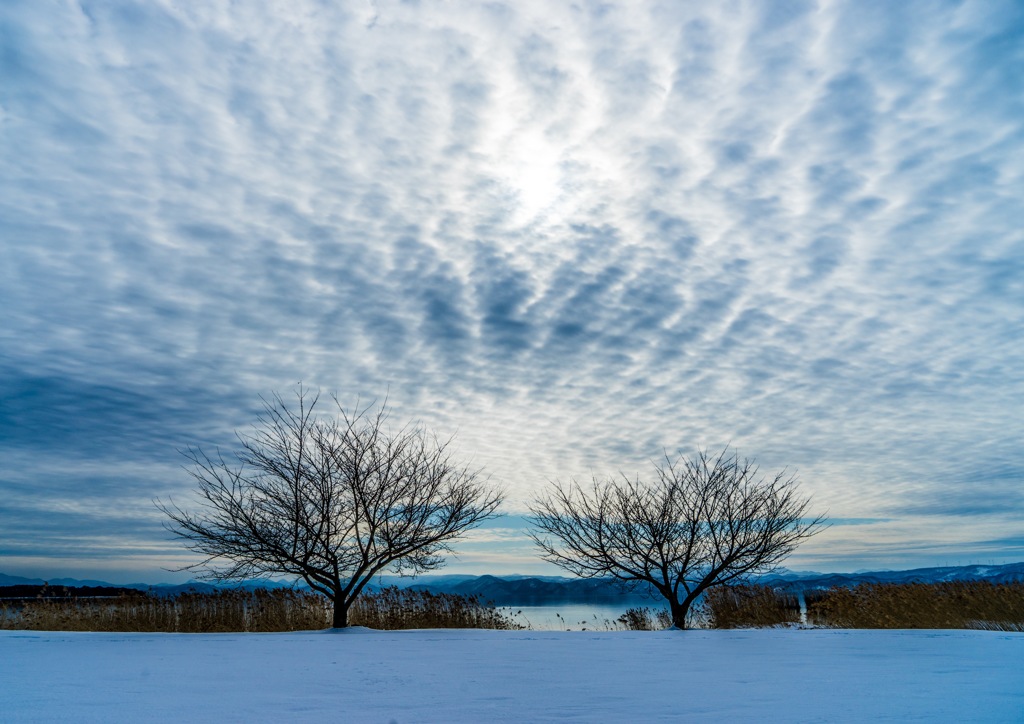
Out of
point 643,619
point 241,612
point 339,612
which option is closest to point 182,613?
point 241,612

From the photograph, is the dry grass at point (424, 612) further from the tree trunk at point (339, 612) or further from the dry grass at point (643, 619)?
the dry grass at point (643, 619)

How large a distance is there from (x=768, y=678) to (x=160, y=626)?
14.0 m

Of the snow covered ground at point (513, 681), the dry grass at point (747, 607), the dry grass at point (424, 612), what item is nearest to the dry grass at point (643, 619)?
the dry grass at point (747, 607)

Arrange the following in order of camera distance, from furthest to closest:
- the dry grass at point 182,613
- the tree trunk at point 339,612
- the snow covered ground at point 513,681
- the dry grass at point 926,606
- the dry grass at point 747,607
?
the dry grass at point 747,607
the dry grass at point 182,613
the dry grass at point 926,606
the tree trunk at point 339,612
the snow covered ground at point 513,681

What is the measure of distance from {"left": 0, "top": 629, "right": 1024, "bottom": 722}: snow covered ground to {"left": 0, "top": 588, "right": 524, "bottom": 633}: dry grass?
620 centimetres

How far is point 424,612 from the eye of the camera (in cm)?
1526

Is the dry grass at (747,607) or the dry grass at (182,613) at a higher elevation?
the dry grass at (182,613)

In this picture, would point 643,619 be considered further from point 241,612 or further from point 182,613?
point 182,613

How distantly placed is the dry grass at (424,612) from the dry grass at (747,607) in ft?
16.1

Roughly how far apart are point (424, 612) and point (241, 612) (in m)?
3.86

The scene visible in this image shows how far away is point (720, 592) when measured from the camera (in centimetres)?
1670

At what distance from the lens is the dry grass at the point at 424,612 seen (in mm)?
15180

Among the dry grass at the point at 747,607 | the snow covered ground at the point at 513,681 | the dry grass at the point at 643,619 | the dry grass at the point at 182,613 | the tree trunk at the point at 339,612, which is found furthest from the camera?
the dry grass at the point at 643,619

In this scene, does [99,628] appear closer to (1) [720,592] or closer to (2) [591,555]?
(2) [591,555]
